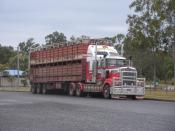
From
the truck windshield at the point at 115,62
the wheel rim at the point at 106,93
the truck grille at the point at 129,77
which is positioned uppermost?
the truck windshield at the point at 115,62

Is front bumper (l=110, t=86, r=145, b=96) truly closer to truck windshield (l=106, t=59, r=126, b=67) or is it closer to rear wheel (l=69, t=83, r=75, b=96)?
truck windshield (l=106, t=59, r=126, b=67)

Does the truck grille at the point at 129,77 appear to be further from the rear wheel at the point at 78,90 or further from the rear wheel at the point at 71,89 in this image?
the rear wheel at the point at 71,89

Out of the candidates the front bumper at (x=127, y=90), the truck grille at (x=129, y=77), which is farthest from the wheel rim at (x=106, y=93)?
the truck grille at (x=129, y=77)

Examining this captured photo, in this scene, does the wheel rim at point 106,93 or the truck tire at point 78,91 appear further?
the truck tire at point 78,91

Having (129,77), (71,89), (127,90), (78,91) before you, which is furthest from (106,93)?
(71,89)

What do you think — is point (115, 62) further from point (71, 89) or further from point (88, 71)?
point (71, 89)

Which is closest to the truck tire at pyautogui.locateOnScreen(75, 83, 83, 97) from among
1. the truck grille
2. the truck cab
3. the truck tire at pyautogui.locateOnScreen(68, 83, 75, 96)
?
the truck tire at pyautogui.locateOnScreen(68, 83, 75, 96)

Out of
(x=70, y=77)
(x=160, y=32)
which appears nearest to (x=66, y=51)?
(x=70, y=77)

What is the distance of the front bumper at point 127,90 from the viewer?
3719 centimetres

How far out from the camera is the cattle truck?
124 feet

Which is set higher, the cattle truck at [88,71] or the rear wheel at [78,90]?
the cattle truck at [88,71]

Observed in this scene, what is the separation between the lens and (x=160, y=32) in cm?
4228

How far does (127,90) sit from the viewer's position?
124 ft

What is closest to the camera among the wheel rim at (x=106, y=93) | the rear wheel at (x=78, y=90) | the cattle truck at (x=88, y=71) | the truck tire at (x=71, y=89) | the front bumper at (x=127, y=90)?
the front bumper at (x=127, y=90)
